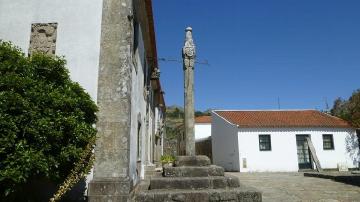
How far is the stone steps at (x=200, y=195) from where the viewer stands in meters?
5.93

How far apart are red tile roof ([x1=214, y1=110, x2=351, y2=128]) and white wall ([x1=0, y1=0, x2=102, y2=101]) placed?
16.2m

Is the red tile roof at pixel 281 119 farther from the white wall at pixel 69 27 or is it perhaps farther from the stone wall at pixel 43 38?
→ the stone wall at pixel 43 38

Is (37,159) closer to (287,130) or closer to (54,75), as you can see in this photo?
(54,75)

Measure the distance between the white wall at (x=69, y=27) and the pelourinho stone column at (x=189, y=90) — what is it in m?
2.44

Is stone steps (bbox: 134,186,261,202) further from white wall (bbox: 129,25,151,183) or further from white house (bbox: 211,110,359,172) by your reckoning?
white house (bbox: 211,110,359,172)

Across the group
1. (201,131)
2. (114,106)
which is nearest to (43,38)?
(114,106)

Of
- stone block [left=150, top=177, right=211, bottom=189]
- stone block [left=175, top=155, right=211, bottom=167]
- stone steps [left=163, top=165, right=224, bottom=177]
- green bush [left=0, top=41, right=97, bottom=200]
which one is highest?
green bush [left=0, top=41, right=97, bottom=200]

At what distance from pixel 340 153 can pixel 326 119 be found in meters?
2.70

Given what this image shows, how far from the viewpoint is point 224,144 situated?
78.4 ft

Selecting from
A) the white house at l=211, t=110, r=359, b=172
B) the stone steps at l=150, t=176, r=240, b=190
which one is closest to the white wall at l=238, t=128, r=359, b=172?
the white house at l=211, t=110, r=359, b=172

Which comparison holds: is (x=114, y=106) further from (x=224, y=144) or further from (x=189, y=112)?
(x=224, y=144)

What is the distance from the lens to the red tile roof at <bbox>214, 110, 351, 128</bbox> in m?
22.3

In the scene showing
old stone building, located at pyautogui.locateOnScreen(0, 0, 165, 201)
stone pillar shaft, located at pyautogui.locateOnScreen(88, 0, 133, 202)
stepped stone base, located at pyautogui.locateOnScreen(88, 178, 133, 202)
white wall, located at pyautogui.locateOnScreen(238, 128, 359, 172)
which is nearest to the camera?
stepped stone base, located at pyautogui.locateOnScreen(88, 178, 133, 202)

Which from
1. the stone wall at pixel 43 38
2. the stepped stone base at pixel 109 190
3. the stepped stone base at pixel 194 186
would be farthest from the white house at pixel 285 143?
the stone wall at pixel 43 38
